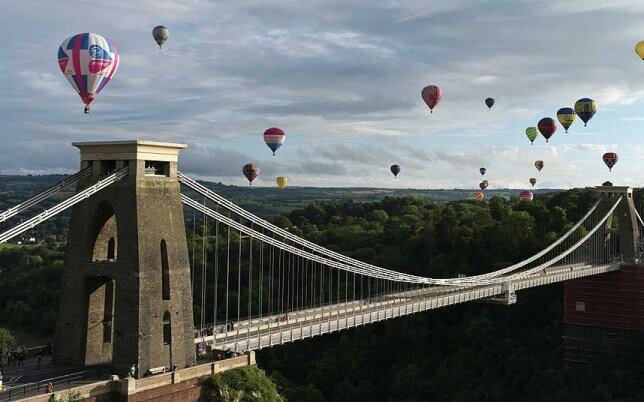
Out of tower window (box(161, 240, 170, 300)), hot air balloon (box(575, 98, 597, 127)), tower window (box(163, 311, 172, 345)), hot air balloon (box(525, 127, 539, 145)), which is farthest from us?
hot air balloon (box(525, 127, 539, 145))

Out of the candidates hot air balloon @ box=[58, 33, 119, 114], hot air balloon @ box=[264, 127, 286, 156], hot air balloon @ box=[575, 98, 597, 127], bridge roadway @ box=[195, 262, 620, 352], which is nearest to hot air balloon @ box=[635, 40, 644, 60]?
hot air balloon @ box=[575, 98, 597, 127]

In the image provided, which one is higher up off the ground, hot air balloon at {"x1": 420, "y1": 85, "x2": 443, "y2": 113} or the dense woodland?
hot air balloon at {"x1": 420, "y1": 85, "x2": 443, "y2": 113}

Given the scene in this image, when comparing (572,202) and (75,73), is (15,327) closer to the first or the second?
(75,73)

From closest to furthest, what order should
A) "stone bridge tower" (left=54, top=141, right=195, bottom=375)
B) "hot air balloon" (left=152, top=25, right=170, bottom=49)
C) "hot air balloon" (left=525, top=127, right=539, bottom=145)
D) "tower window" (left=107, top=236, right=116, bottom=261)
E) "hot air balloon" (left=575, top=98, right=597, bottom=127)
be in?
"stone bridge tower" (left=54, top=141, right=195, bottom=375) < "tower window" (left=107, top=236, right=116, bottom=261) < "hot air balloon" (left=152, top=25, right=170, bottom=49) < "hot air balloon" (left=575, top=98, right=597, bottom=127) < "hot air balloon" (left=525, top=127, right=539, bottom=145)

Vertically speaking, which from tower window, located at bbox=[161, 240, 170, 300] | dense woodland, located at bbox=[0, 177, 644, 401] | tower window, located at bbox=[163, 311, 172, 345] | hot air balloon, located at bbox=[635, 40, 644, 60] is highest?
hot air balloon, located at bbox=[635, 40, 644, 60]

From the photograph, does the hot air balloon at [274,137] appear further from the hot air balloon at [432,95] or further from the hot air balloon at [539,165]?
the hot air balloon at [539,165]

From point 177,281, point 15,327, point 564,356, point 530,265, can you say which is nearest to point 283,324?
point 177,281

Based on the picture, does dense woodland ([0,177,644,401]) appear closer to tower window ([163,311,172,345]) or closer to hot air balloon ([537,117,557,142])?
hot air balloon ([537,117,557,142])

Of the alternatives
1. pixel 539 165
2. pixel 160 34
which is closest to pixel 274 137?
pixel 160 34
